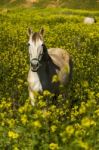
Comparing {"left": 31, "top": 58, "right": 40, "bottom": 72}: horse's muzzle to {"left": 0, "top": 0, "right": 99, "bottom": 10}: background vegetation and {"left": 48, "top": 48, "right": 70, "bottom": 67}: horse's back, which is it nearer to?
{"left": 48, "top": 48, "right": 70, "bottom": 67}: horse's back

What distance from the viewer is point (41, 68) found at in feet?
40.3

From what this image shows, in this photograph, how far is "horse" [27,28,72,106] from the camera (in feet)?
37.4

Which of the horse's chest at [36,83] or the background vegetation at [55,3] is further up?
the horse's chest at [36,83]

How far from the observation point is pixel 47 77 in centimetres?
1248

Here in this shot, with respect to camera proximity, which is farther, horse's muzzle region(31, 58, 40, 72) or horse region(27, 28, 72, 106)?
horse region(27, 28, 72, 106)

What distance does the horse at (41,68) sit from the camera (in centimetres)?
1141

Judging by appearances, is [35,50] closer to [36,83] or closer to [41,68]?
[41,68]

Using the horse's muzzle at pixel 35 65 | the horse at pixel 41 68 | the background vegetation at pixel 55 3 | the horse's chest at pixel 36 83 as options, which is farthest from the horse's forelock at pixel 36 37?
the background vegetation at pixel 55 3

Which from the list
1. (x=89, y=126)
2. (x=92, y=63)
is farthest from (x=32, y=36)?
(x=92, y=63)

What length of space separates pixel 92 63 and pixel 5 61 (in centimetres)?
365

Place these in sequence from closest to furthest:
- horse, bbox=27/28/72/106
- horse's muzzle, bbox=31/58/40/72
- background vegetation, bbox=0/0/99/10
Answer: horse's muzzle, bbox=31/58/40/72 → horse, bbox=27/28/72/106 → background vegetation, bbox=0/0/99/10

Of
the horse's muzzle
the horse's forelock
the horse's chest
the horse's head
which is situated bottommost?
the horse's chest

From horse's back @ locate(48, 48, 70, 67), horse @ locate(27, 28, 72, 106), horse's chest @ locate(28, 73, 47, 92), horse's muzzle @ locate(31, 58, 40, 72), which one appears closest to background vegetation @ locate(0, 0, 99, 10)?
horse's back @ locate(48, 48, 70, 67)

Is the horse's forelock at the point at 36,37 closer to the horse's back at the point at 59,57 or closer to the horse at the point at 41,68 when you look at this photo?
the horse at the point at 41,68
